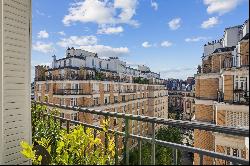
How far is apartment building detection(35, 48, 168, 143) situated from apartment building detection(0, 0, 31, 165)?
19.7 meters

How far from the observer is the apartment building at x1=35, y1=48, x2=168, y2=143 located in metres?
33.8

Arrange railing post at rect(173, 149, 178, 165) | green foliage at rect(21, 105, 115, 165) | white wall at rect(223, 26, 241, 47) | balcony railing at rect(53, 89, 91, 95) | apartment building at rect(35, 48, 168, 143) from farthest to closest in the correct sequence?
A: 1. apartment building at rect(35, 48, 168, 143)
2. balcony railing at rect(53, 89, 91, 95)
3. white wall at rect(223, 26, 241, 47)
4. green foliage at rect(21, 105, 115, 165)
5. railing post at rect(173, 149, 178, 165)

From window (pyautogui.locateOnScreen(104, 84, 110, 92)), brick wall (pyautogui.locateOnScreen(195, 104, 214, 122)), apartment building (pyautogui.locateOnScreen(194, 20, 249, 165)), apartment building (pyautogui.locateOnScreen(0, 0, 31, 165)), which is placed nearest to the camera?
apartment building (pyautogui.locateOnScreen(0, 0, 31, 165))

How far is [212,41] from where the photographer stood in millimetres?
36312

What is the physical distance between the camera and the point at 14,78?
3914mm

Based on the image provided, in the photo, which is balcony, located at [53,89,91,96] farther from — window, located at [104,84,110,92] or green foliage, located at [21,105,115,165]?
green foliage, located at [21,105,115,165]

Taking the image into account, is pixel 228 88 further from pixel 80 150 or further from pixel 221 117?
pixel 80 150

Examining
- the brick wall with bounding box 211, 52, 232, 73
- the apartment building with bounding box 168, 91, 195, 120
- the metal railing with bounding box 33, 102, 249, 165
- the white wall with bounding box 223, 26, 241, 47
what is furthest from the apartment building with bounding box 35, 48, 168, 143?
the metal railing with bounding box 33, 102, 249, 165

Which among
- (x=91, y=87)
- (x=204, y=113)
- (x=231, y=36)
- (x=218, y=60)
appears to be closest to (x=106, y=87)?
(x=91, y=87)

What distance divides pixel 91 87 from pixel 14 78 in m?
30.7

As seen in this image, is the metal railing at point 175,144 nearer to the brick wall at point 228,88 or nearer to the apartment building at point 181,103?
the brick wall at point 228,88

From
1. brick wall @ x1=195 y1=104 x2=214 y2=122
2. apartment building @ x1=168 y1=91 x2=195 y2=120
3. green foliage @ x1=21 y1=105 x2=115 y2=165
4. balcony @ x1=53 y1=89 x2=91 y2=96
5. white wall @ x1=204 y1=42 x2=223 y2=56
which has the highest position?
white wall @ x1=204 y1=42 x2=223 y2=56

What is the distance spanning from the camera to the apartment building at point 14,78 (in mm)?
3750

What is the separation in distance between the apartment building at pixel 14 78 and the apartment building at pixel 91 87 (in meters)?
19.7
